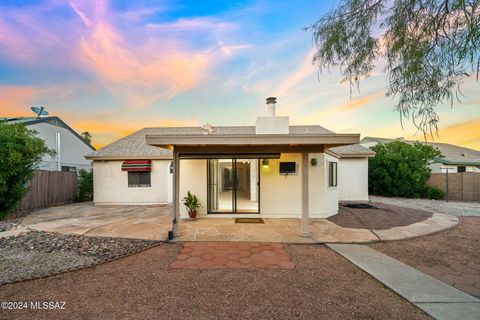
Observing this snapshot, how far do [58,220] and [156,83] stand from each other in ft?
23.3

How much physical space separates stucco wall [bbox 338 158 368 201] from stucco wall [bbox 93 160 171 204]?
10.3m

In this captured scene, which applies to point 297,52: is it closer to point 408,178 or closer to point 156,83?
point 156,83

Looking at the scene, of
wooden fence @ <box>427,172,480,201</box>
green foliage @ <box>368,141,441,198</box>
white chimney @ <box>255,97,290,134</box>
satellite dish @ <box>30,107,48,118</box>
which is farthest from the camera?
satellite dish @ <box>30,107,48,118</box>

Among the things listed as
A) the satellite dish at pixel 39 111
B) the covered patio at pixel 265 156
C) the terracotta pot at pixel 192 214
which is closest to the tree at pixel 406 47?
the covered patio at pixel 265 156

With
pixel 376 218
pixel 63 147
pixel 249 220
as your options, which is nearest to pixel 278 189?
pixel 249 220

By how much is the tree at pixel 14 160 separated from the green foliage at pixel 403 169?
62.1 feet

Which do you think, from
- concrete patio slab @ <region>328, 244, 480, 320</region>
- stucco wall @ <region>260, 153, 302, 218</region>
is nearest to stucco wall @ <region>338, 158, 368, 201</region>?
stucco wall @ <region>260, 153, 302, 218</region>

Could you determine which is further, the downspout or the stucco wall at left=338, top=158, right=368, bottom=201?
the downspout

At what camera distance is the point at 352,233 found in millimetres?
6012

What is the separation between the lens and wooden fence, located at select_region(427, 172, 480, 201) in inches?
478

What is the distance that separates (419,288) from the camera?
324cm

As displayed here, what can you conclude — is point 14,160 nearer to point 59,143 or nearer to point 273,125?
point 59,143

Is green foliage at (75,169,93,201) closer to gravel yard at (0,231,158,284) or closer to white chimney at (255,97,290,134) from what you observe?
gravel yard at (0,231,158,284)

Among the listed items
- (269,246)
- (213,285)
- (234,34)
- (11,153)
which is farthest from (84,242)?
(234,34)
